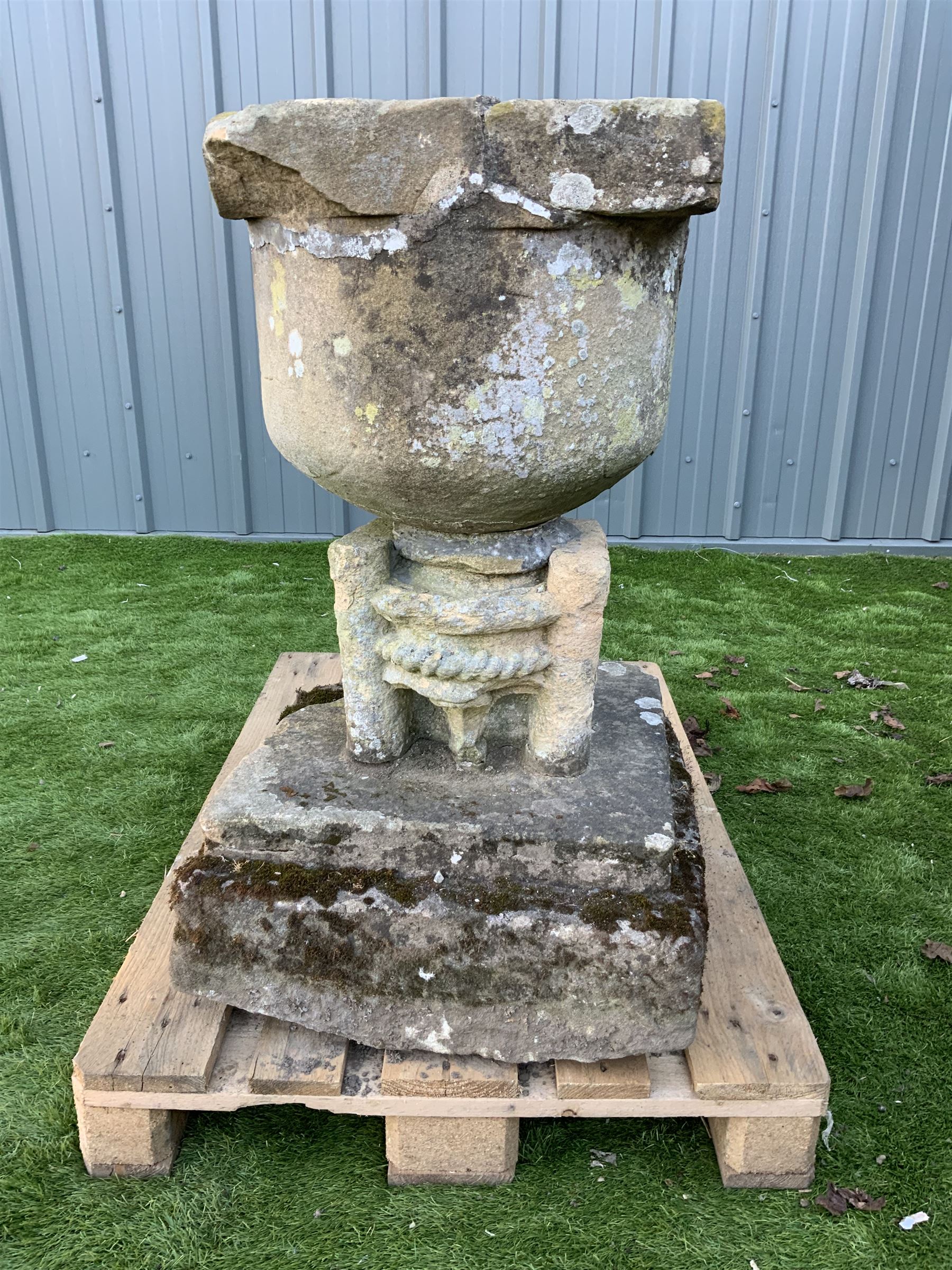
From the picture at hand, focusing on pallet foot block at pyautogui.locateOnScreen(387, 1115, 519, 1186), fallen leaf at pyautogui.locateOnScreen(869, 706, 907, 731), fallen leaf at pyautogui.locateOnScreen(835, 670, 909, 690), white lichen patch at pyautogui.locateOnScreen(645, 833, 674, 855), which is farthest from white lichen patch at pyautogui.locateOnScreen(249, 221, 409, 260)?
fallen leaf at pyautogui.locateOnScreen(835, 670, 909, 690)

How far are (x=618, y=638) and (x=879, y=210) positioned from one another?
270 centimetres

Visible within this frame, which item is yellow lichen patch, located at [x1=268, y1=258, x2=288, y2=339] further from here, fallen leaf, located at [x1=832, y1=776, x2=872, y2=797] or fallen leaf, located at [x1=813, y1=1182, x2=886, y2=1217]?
fallen leaf, located at [x1=832, y1=776, x2=872, y2=797]

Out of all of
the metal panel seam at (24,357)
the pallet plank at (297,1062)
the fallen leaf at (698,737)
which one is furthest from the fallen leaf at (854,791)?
the metal panel seam at (24,357)

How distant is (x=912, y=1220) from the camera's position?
1.63 meters

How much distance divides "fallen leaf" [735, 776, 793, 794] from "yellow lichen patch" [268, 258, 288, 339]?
2.11 meters

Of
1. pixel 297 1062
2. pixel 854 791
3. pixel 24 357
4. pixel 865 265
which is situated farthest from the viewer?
pixel 24 357

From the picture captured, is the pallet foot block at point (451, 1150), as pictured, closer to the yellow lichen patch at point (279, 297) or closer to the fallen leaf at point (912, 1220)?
the fallen leaf at point (912, 1220)

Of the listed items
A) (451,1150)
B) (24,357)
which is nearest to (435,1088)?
(451,1150)

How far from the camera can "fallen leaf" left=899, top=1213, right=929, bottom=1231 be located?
1620mm

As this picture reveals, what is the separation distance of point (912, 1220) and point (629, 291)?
5.73ft

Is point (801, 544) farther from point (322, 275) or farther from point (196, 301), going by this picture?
point (322, 275)

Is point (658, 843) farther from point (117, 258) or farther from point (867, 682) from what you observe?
point (117, 258)

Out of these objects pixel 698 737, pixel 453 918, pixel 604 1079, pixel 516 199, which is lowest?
pixel 698 737

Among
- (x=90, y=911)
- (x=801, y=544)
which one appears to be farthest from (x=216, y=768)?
(x=801, y=544)
